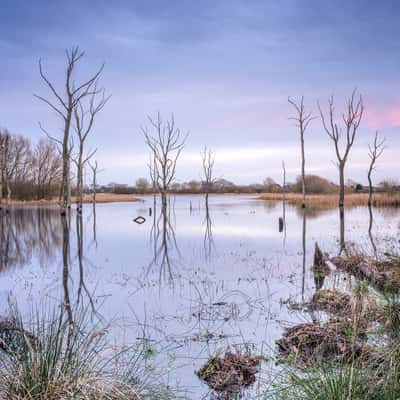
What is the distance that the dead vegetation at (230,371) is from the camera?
356 cm

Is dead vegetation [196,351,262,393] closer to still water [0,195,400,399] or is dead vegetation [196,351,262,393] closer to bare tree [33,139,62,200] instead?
still water [0,195,400,399]

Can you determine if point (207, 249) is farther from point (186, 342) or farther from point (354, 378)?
point (354, 378)

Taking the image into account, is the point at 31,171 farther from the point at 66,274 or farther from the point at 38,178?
the point at 66,274

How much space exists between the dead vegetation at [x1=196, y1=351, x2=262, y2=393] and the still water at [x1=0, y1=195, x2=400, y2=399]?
0.31 feet

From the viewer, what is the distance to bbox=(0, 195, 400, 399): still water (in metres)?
4.67

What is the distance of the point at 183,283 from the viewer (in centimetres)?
784

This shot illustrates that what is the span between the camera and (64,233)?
17.1 m

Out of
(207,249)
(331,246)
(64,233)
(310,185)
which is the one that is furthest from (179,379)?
(310,185)

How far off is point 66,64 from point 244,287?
21534 millimetres

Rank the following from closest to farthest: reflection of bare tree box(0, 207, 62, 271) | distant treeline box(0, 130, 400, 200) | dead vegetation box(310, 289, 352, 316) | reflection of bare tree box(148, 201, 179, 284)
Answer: dead vegetation box(310, 289, 352, 316)
reflection of bare tree box(148, 201, 179, 284)
reflection of bare tree box(0, 207, 62, 271)
distant treeline box(0, 130, 400, 200)

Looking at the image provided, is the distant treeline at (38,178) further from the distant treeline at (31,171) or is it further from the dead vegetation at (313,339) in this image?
the dead vegetation at (313,339)

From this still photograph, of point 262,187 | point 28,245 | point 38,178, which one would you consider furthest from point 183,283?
point 262,187

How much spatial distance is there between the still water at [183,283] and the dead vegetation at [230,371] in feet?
0.31

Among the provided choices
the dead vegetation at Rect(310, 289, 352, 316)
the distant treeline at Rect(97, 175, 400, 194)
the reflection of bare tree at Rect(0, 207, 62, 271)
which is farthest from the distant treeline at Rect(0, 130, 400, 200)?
the dead vegetation at Rect(310, 289, 352, 316)
